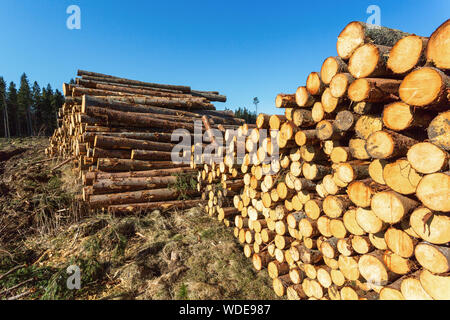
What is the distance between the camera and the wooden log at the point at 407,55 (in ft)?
6.79

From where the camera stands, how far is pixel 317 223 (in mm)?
3207

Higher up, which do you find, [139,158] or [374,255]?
[139,158]

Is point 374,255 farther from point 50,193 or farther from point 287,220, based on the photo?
point 50,193

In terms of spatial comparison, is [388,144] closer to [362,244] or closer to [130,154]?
[362,244]

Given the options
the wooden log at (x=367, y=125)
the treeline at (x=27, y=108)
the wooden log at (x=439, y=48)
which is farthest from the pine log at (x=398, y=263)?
the treeline at (x=27, y=108)

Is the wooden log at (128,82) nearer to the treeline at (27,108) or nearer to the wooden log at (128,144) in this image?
the wooden log at (128,144)

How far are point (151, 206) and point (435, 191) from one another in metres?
5.84

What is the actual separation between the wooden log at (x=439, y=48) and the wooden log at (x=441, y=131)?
0.44 metres

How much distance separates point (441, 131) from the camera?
1912mm
